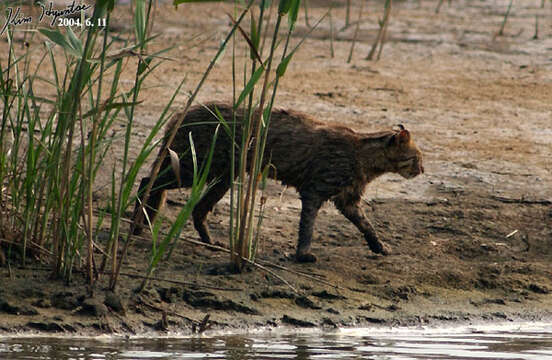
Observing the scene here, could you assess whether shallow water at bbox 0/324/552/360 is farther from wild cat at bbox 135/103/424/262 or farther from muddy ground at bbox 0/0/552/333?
wild cat at bbox 135/103/424/262

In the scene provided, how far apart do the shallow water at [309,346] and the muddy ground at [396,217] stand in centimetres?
16

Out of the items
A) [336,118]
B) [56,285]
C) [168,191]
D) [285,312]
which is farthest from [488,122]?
[56,285]

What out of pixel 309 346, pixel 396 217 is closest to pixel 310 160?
pixel 396 217

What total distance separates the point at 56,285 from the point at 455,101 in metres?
6.71

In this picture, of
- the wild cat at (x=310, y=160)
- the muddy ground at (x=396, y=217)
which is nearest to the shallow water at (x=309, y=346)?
the muddy ground at (x=396, y=217)

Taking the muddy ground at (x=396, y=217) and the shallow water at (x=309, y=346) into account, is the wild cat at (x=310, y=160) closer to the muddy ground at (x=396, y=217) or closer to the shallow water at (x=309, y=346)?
the muddy ground at (x=396, y=217)

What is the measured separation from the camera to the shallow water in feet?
17.1

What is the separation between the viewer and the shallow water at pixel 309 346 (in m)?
5.22

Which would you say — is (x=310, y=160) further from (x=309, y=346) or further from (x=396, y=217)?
(x=309, y=346)

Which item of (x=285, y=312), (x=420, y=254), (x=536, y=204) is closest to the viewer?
(x=285, y=312)

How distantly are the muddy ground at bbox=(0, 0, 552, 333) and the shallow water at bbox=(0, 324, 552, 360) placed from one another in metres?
0.16

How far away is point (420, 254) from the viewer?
Result: 25.0 ft

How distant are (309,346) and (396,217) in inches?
115

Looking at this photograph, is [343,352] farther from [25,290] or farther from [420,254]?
[420,254]
